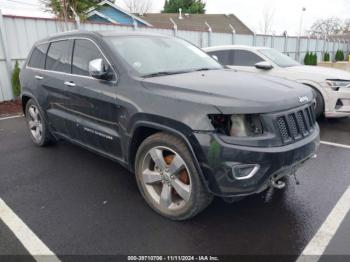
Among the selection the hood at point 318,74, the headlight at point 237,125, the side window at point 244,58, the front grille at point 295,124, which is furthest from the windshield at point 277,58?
the headlight at point 237,125

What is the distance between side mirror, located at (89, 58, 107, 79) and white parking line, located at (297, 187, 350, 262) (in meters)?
2.53

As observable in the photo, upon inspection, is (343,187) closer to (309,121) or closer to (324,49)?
(309,121)

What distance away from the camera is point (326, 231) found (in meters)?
2.75

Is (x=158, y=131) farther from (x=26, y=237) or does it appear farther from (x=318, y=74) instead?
(x=318, y=74)

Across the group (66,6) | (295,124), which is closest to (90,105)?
(295,124)

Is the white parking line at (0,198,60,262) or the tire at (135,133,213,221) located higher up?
→ the tire at (135,133,213,221)

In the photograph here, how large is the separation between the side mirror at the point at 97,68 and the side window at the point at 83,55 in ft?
1.04

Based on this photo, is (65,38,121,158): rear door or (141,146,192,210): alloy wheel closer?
(141,146,192,210): alloy wheel

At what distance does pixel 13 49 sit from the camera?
8953 millimetres

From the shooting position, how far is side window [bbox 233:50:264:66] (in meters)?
7.18

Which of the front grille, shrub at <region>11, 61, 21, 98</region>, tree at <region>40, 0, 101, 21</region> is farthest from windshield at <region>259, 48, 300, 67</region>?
shrub at <region>11, 61, 21, 98</region>

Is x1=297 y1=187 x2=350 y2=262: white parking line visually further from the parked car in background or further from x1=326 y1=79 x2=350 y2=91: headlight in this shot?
x1=326 y1=79 x2=350 y2=91: headlight

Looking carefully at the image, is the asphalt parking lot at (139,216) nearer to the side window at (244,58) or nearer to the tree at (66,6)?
the side window at (244,58)

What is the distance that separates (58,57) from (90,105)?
4.10ft
